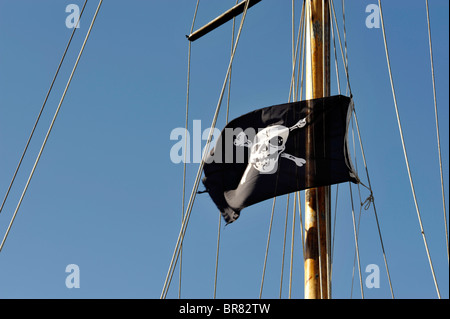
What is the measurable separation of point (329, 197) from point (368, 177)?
89 cm

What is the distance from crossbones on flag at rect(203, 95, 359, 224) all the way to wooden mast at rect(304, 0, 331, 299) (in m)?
0.11

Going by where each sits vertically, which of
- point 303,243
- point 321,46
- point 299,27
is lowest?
point 303,243

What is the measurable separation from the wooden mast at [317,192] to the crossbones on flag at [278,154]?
105 millimetres

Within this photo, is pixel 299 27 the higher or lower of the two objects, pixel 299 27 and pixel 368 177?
the higher

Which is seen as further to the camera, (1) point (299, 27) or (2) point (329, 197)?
(1) point (299, 27)

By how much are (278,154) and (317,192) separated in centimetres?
83

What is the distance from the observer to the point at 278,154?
402 inches

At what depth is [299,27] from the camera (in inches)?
495

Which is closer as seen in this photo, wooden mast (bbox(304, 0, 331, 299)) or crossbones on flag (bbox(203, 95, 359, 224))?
wooden mast (bbox(304, 0, 331, 299))

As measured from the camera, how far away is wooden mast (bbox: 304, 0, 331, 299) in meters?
9.37
